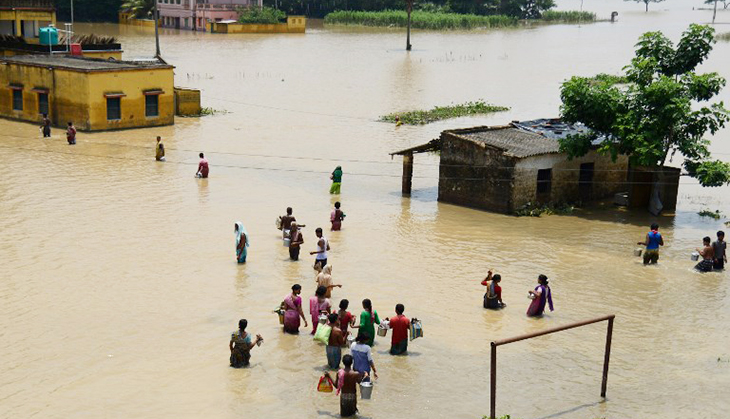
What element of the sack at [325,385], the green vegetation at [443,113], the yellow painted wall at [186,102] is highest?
the yellow painted wall at [186,102]

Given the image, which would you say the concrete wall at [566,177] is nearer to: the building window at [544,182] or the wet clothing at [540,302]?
the building window at [544,182]

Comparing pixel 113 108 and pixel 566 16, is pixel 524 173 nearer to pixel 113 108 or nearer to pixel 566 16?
pixel 113 108

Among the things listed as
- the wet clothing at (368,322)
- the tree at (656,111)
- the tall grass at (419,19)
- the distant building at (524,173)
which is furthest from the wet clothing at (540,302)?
the tall grass at (419,19)

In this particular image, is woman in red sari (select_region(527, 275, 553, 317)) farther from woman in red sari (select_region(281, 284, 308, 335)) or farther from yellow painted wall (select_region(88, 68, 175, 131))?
yellow painted wall (select_region(88, 68, 175, 131))

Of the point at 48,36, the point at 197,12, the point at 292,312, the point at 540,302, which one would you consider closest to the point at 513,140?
the point at 540,302

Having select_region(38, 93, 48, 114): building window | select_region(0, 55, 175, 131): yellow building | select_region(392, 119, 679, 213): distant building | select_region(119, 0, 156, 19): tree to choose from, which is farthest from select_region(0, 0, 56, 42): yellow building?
select_region(119, 0, 156, 19): tree

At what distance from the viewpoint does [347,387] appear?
544 inches

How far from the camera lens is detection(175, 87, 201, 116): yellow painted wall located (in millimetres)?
46031

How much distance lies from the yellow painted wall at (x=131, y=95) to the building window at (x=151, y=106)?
0.14 meters

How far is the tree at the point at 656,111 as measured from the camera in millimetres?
26672

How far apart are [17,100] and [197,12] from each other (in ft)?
214

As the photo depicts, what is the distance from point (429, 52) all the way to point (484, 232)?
66.8 metres

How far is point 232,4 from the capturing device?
108 m

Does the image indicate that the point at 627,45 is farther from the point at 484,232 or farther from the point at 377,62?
the point at 484,232
